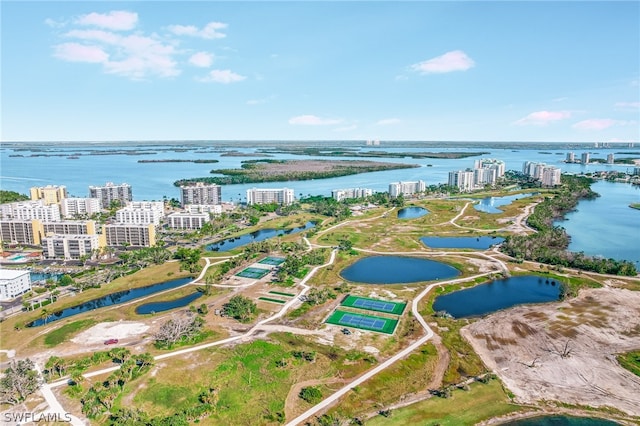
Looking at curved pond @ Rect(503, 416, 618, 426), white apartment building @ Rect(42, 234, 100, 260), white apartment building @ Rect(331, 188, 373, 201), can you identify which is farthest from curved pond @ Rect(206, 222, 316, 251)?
curved pond @ Rect(503, 416, 618, 426)

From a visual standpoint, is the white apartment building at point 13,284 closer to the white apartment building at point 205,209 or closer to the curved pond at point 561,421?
the white apartment building at point 205,209

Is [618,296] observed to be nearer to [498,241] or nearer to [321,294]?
[498,241]

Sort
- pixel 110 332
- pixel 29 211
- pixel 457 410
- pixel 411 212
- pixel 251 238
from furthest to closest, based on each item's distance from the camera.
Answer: pixel 411 212 → pixel 29 211 → pixel 251 238 → pixel 110 332 → pixel 457 410

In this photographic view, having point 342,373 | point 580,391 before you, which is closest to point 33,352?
point 342,373

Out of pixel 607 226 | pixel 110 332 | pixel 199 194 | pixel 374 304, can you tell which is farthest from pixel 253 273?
pixel 607 226

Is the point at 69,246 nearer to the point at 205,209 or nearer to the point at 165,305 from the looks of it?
the point at 165,305
